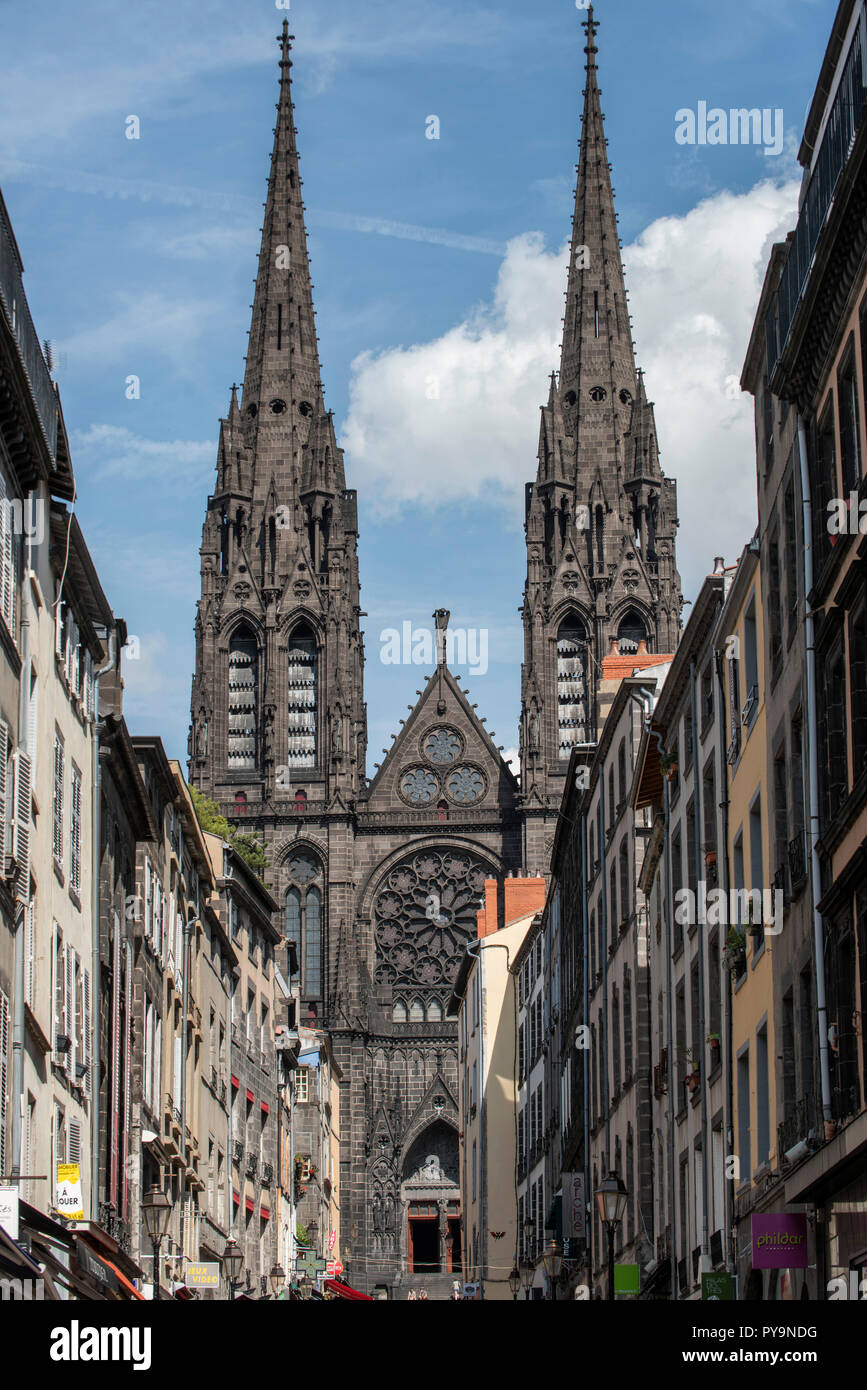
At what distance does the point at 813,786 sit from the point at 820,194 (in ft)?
21.7

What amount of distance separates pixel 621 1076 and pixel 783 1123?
57.3 ft

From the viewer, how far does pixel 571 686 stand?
101 meters

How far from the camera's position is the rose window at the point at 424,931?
99.0 meters

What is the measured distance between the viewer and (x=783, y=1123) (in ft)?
86.3

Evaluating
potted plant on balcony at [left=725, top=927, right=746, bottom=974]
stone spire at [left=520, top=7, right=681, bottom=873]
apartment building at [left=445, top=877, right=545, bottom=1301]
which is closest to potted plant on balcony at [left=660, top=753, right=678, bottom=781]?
potted plant on balcony at [left=725, top=927, right=746, bottom=974]

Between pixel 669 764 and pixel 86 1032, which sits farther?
pixel 669 764

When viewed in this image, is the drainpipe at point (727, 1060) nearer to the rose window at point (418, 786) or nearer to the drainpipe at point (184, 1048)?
the drainpipe at point (184, 1048)

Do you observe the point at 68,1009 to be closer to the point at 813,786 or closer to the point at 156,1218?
the point at 156,1218

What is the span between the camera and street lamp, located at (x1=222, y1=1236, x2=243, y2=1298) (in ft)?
152

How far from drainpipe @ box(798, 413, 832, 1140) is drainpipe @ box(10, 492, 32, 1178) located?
350 inches

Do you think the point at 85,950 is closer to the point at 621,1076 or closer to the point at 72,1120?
the point at 72,1120

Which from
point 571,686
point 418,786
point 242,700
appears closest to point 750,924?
point 571,686

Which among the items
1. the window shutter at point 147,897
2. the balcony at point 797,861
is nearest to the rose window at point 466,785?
the window shutter at point 147,897

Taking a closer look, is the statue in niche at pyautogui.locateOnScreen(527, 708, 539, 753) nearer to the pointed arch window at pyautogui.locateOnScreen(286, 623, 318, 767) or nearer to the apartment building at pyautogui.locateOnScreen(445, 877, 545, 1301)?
the pointed arch window at pyautogui.locateOnScreen(286, 623, 318, 767)
